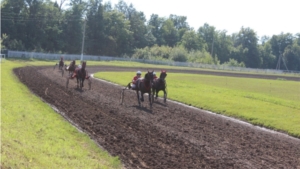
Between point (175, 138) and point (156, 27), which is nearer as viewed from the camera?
point (175, 138)

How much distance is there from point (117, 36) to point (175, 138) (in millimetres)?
116906

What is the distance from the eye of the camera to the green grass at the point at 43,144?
8684 mm

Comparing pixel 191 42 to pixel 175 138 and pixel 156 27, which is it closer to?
pixel 156 27

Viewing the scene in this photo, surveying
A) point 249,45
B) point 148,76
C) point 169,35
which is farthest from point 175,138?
point 249,45

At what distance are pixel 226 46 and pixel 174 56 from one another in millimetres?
57416

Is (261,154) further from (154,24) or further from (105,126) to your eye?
(154,24)

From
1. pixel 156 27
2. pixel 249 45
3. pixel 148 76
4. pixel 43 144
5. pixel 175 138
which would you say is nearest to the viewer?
pixel 43 144

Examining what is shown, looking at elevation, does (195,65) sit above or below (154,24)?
below

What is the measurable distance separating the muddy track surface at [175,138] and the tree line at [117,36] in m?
55.1

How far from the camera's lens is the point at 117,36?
128625 millimetres

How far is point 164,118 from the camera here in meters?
17.6

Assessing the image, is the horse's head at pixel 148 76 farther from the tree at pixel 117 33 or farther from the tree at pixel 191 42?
the tree at pixel 191 42

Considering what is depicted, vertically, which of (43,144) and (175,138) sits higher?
(43,144)

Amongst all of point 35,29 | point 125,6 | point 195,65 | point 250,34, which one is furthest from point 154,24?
point 35,29
